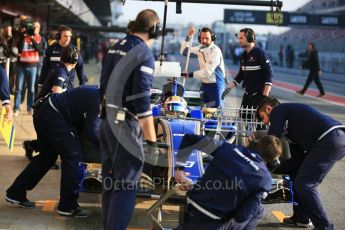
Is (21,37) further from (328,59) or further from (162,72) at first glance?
(328,59)

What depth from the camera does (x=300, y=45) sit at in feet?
206

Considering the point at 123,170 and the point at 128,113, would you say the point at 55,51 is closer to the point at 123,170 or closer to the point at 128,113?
the point at 128,113

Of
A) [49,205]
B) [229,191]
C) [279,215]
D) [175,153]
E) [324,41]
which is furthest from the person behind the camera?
[324,41]

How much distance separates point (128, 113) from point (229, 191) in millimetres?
1064

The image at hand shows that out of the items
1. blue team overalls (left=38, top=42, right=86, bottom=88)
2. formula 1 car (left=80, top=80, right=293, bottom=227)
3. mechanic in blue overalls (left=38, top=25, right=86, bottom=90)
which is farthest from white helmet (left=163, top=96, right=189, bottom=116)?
mechanic in blue overalls (left=38, top=25, right=86, bottom=90)

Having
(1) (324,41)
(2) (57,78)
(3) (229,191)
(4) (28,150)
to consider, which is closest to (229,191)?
(3) (229,191)

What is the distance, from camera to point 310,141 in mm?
5883

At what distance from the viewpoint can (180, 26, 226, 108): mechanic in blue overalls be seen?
9637 mm

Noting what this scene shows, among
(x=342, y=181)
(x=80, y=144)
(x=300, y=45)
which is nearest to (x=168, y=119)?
(x=80, y=144)

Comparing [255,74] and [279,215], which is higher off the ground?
[255,74]

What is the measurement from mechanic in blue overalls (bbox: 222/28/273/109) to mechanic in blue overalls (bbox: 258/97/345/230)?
3.36 m

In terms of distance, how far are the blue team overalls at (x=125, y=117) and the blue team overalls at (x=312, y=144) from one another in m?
1.36

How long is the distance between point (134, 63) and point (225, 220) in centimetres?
142

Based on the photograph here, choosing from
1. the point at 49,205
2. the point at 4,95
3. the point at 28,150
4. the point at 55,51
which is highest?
the point at 55,51
